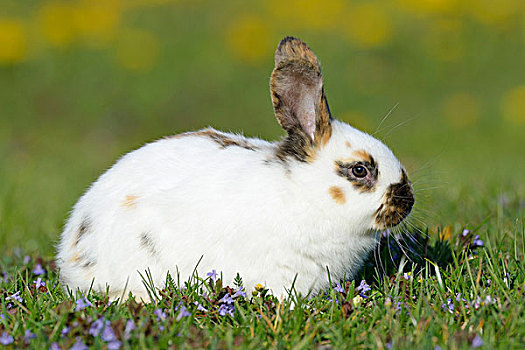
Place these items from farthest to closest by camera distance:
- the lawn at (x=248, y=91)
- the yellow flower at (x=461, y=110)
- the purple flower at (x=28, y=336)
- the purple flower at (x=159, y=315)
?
1. the yellow flower at (x=461, y=110)
2. the lawn at (x=248, y=91)
3. the purple flower at (x=159, y=315)
4. the purple flower at (x=28, y=336)

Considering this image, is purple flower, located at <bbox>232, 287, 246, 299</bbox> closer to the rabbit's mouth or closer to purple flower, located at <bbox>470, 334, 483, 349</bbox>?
the rabbit's mouth

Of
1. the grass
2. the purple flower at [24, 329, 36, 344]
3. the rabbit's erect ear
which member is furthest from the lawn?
the purple flower at [24, 329, 36, 344]

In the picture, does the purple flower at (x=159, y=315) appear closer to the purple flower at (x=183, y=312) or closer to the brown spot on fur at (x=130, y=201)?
the purple flower at (x=183, y=312)

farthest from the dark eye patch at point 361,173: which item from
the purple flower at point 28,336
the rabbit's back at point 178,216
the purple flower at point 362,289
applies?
the purple flower at point 28,336

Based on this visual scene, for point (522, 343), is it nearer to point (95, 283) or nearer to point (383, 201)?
point (383, 201)

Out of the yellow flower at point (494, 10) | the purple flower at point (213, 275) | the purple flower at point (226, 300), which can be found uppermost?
the yellow flower at point (494, 10)

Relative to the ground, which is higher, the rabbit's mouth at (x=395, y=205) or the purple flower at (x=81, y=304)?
the rabbit's mouth at (x=395, y=205)

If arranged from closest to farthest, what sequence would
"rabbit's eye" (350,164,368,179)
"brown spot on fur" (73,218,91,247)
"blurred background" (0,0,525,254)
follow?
"rabbit's eye" (350,164,368,179) < "brown spot on fur" (73,218,91,247) < "blurred background" (0,0,525,254)

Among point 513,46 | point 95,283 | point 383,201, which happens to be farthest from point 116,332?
point 513,46
